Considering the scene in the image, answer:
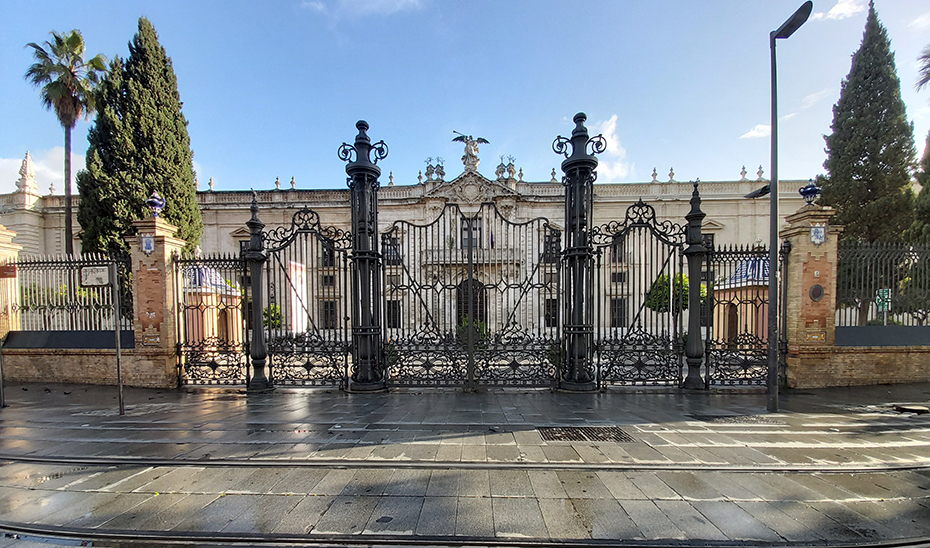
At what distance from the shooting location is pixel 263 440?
5082 millimetres

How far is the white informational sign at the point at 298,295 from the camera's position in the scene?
803 cm

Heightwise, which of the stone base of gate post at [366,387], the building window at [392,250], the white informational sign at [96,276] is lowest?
the stone base of gate post at [366,387]

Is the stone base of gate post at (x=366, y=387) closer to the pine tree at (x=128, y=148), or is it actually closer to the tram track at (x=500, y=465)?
the tram track at (x=500, y=465)

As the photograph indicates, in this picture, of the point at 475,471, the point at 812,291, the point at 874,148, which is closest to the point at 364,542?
the point at 475,471

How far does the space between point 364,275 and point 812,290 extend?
954cm

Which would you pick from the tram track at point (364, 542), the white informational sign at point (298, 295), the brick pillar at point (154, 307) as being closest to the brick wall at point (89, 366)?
the brick pillar at point (154, 307)

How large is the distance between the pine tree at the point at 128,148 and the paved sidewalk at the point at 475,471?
12460 mm

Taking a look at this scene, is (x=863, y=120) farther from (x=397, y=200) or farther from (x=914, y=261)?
(x=397, y=200)

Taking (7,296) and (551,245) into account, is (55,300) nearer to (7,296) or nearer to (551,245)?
(7,296)

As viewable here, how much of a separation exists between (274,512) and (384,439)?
1.85 m

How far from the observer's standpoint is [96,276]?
6.80 metres

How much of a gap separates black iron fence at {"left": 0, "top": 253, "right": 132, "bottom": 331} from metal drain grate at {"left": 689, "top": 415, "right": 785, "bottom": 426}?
12614 millimetres

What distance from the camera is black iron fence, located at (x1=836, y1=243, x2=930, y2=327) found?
826cm

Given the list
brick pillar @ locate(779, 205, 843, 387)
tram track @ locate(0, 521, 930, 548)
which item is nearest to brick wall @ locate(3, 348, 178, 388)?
tram track @ locate(0, 521, 930, 548)
